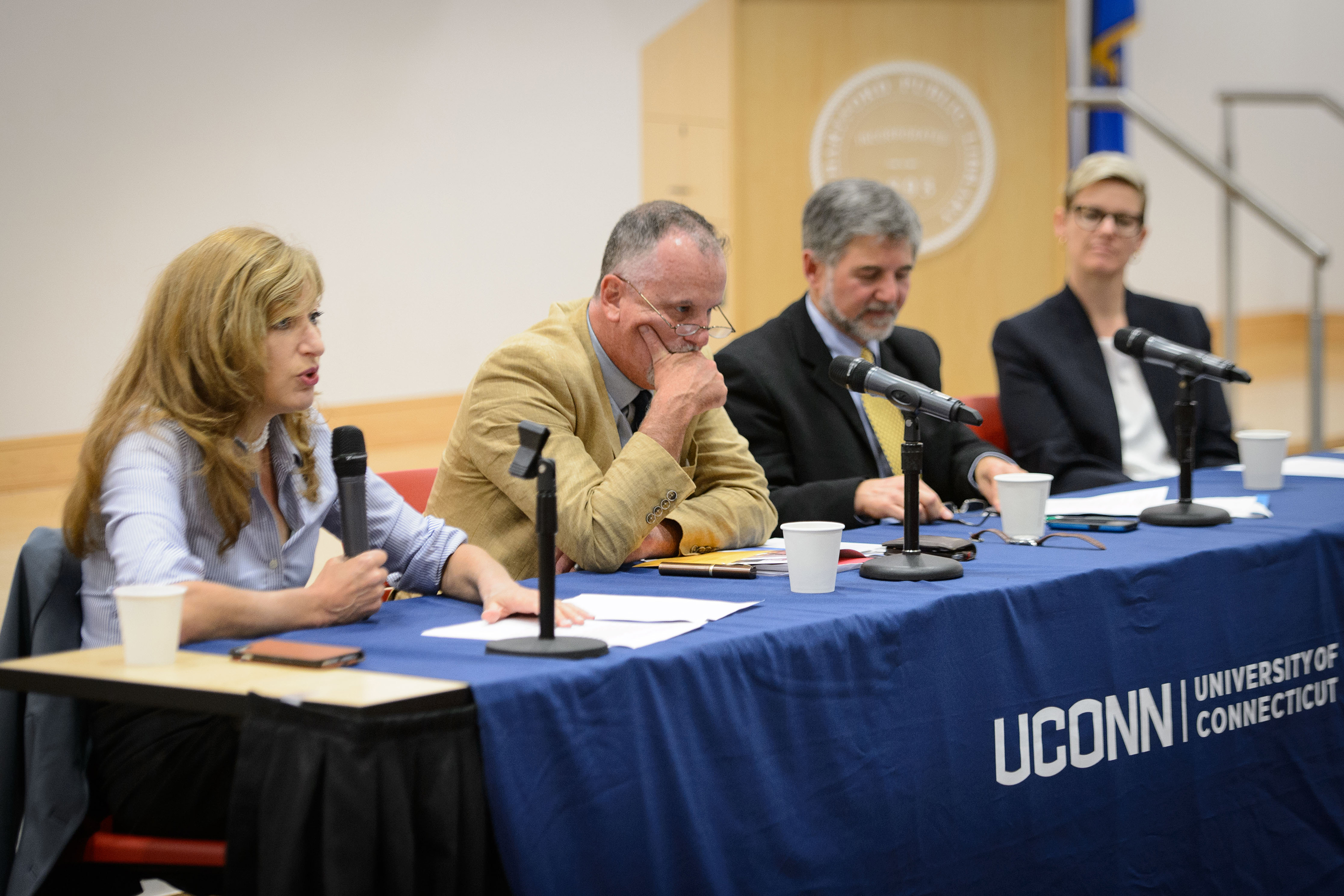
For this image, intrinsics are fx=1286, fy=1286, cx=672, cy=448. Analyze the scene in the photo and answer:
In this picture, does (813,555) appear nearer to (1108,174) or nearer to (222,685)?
(222,685)

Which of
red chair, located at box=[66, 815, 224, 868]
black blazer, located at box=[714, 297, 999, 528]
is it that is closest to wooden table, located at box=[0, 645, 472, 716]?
red chair, located at box=[66, 815, 224, 868]

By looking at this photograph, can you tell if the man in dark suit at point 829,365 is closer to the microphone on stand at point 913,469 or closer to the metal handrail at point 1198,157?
the microphone on stand at point 913,469

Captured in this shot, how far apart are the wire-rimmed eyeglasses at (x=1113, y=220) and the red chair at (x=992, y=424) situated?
1.66 ft

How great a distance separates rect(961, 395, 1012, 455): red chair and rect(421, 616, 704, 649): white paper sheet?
1921mm

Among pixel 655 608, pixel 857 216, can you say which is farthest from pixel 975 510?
pixel 655 608

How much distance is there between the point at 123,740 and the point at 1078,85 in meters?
5.87

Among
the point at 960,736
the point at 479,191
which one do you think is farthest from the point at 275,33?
the point at 960,736

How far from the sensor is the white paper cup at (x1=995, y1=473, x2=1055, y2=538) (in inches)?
84.7

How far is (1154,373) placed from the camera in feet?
10.8

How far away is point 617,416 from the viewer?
89.7 inches

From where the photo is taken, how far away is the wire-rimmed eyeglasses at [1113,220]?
3297mm

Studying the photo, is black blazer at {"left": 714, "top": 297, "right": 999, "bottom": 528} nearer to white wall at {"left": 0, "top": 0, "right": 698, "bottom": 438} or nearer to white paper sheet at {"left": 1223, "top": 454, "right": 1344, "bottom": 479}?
white paper sheet at {"left": 1223, "top": 454, "right": 1344, "bottom": 479}

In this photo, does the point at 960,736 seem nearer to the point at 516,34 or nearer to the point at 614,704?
the point at 614,704

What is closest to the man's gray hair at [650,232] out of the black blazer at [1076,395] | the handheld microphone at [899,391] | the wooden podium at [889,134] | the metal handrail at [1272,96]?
the handheld microphone at [899,391]
